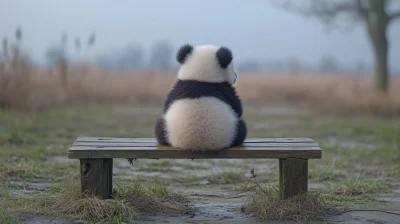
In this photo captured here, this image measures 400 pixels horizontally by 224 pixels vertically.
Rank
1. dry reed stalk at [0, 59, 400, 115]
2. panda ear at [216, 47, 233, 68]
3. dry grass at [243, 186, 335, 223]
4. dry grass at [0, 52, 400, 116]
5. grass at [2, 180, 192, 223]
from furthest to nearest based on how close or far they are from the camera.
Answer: dry reed stalk at [0, 59, 400, 115] < dry grass at [0, 52, 400, 116] < panda ear at [216, 47, 233, 68] < dry grass at [243, 186, 335, 223] < grass at [2, 180, 192, 223]

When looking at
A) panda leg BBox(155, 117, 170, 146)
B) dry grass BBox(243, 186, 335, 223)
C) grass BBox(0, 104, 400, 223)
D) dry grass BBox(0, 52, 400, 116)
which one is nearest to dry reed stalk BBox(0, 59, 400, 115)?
dry grass BBox(0, 52, 400, 116)

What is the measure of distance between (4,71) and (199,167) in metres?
5.24

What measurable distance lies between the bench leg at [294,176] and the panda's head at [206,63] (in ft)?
2.51

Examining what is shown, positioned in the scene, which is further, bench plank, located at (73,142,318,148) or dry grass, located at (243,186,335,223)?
bench plank, located at (73,142,318,148)

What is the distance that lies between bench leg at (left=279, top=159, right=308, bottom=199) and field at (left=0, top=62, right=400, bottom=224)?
12cm

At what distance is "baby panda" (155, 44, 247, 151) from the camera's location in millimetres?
3707

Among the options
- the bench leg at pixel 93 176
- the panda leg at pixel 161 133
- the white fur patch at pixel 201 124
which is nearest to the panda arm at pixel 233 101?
the white fur patch at pixel 201 124

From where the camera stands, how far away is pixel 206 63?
12.7ft

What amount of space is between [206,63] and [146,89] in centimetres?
964

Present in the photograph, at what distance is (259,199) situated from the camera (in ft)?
12.8

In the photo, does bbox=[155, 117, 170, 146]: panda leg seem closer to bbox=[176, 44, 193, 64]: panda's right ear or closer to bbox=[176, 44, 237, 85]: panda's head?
bbox=[176, 44, 237, 85]: panda's head

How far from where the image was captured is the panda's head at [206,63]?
12.7 ft

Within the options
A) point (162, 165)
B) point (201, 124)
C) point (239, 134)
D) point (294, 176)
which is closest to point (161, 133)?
point (201, 124)

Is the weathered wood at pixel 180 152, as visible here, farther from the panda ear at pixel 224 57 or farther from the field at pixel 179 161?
the panda ear at pixel 224 57
